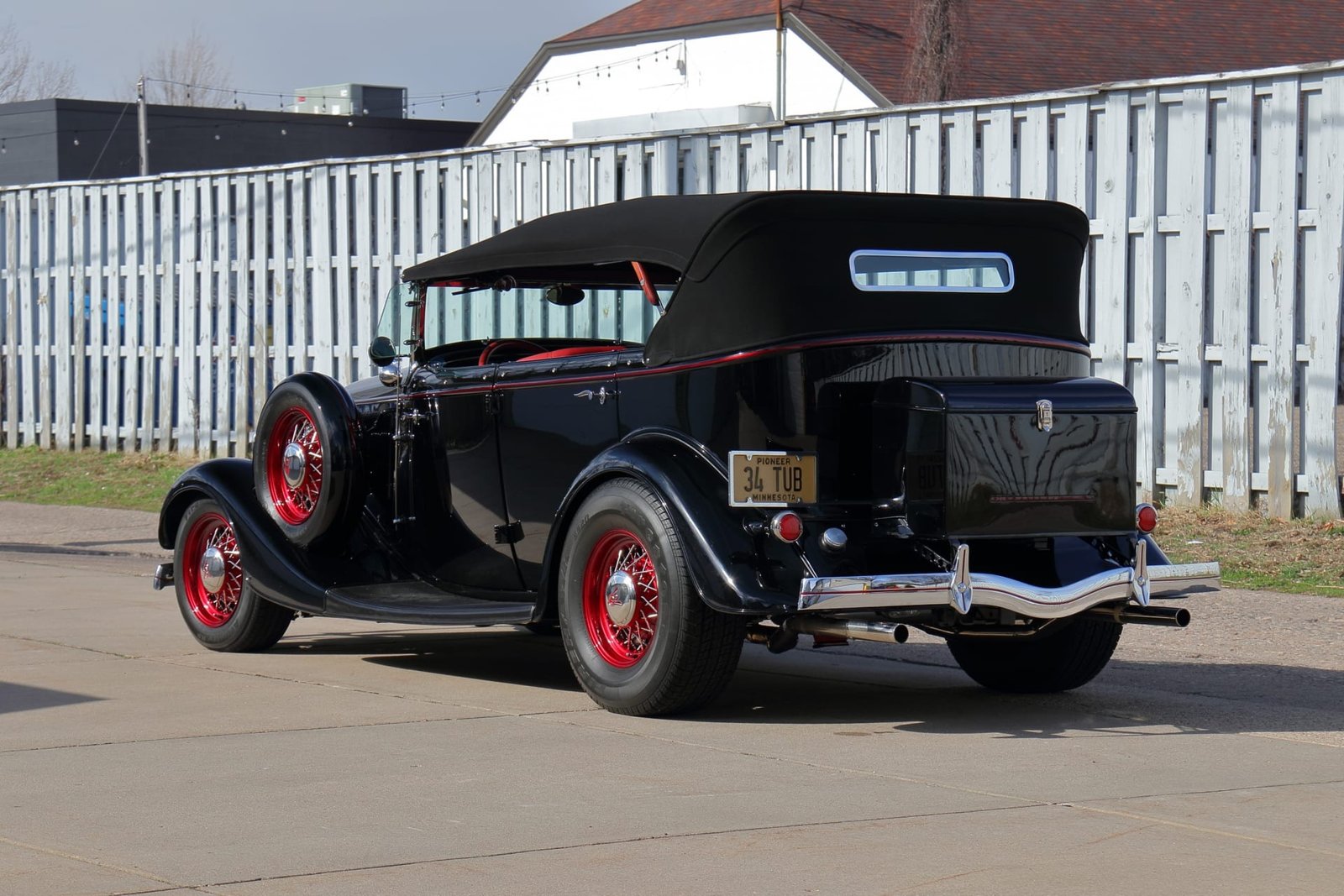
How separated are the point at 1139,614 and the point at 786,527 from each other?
1469 mm

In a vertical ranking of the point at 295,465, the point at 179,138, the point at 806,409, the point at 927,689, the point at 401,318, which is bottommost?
the point at 927,689

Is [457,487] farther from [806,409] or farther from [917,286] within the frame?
[917,286]

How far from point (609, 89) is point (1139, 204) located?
91.0 feet

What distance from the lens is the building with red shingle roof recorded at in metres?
34.3

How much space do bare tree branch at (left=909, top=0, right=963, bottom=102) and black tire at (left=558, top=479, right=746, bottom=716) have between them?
2086cm

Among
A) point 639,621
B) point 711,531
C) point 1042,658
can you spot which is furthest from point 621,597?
point 1042,658

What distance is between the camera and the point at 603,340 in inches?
333

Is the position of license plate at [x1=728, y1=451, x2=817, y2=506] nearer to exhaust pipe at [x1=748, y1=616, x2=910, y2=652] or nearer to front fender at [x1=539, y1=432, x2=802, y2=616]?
front fender at [x1=539, y1=432, x2=802, y2=616]

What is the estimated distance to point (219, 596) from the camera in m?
9.02

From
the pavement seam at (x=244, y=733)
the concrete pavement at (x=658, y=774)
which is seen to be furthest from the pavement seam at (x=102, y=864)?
the pavement seam at (x=244, y=733)

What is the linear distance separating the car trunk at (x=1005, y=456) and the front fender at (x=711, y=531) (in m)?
0.51

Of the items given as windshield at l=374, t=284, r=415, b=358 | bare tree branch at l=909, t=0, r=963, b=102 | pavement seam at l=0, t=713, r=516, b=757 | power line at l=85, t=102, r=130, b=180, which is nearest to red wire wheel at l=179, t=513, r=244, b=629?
windshield at l=374, t=284, r=415, b=358

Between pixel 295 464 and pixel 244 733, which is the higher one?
pixel 295 464

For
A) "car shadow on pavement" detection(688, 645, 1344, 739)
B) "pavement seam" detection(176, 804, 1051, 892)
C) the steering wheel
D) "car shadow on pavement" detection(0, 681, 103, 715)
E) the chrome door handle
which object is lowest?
"car shadow on pavement" detection(688, 645, 1344, 739)
